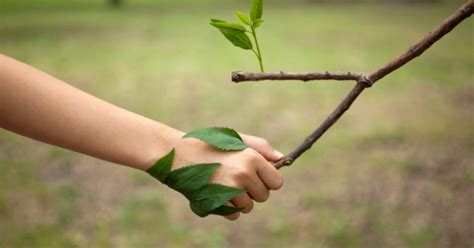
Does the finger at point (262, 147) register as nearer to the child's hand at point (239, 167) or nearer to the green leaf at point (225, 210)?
the child's hand at point (239, 167)

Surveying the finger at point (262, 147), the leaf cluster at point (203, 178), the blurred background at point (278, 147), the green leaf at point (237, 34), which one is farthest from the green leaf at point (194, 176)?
the blurred background at point (278, 147)

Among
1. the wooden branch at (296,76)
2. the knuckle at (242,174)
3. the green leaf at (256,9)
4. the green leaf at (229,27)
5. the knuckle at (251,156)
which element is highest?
the green leaf at (256,9)

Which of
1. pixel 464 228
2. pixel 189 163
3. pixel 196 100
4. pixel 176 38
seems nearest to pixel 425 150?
pixel 464 228

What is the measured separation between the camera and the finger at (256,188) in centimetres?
95

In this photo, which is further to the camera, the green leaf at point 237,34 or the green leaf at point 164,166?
the green leaf at point 164,166


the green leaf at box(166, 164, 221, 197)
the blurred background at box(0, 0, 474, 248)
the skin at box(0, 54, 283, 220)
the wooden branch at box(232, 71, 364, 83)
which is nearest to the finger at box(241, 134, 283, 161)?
the skin at box(0, 54, 283, 220)

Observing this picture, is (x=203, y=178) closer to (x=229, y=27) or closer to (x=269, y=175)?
(x=269, y=175)

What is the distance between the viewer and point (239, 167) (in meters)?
0.92

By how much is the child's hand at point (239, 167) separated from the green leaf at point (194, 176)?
0.02 m

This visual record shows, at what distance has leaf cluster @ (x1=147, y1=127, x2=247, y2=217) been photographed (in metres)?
0.89

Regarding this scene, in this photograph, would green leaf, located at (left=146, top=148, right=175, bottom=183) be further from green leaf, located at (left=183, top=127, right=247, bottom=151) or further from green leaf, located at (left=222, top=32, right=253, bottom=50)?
green leaf, located at (left=222, top=32, right=253, bottom=50)

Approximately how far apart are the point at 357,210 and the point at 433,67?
191 inches

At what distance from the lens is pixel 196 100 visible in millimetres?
6246

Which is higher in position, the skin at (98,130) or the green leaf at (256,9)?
the green leaf at (256,9)
